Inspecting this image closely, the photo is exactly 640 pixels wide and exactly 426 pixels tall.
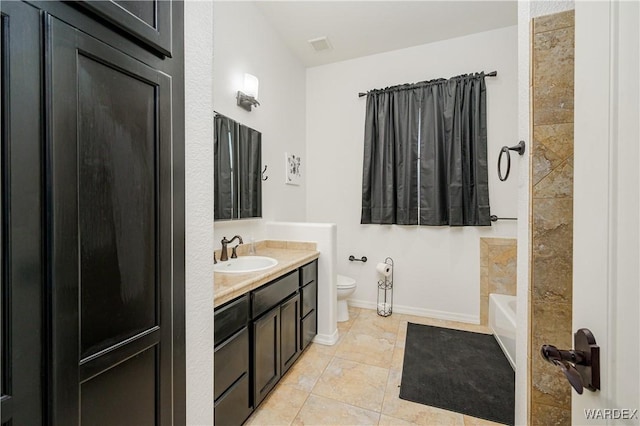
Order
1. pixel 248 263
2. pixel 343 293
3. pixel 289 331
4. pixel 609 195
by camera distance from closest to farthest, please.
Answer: pixel 609 195 → pixel 289 331 → pixel 248 263 → pixel 343 293

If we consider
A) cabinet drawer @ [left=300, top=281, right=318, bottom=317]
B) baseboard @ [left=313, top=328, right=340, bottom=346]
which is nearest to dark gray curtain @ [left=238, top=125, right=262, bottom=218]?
cabinet drawer @ [left=300, top=281, right=318, bottom=317]

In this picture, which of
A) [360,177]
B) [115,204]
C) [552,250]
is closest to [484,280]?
[360,177]

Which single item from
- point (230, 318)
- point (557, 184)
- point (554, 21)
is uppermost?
point (554, 21)

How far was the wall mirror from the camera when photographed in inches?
81.2

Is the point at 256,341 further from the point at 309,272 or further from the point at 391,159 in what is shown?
the point at 391,159

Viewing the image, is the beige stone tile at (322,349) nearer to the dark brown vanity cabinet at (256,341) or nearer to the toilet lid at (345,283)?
the dark brown vanity cabinet at (256,341)

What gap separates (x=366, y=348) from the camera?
2.37 m

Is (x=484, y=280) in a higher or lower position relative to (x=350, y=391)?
higher

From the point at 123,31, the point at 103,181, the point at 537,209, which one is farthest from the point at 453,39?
the point at 103,181

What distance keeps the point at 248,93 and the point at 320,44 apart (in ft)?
3.95

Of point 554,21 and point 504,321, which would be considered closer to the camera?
point 554,21

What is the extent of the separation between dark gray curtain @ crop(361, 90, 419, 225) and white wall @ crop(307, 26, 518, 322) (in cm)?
15

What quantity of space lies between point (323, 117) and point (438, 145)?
1406 millimetres

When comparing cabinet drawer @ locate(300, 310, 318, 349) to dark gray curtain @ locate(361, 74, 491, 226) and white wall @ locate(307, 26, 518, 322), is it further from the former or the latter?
dark gray curtain @ locate(361, 74, 491, 226)
